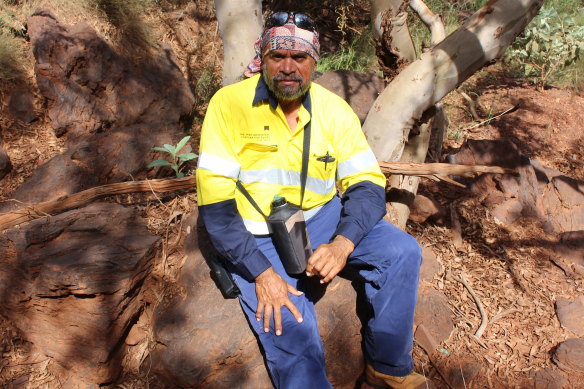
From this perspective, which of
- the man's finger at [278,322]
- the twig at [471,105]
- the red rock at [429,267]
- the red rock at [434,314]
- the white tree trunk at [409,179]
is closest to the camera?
the man's finger at [278,322]

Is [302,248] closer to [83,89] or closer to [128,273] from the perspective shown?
[128,273]

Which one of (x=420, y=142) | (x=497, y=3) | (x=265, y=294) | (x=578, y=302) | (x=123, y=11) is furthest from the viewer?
(x=123, y=11)

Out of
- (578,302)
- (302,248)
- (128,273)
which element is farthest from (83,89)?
(578,302)

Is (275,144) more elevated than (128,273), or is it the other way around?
(275,144)

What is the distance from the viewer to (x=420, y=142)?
3658 mm

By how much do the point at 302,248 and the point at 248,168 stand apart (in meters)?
0.60

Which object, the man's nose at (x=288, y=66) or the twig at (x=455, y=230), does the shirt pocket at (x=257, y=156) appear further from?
the twig at (x=455, y=230)

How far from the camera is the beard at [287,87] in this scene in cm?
257

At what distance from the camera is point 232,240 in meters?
2.46

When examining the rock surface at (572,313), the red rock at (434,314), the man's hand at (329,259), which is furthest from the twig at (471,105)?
the man's hand at (329,259)

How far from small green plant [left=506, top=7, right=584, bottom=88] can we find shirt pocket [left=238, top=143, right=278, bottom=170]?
19.1ft

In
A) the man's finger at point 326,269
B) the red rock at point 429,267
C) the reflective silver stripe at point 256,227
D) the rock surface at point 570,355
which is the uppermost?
the reflective silver stripe at point 256,227

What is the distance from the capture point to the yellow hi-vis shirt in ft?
8.20

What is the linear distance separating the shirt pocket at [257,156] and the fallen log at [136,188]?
108 cm
